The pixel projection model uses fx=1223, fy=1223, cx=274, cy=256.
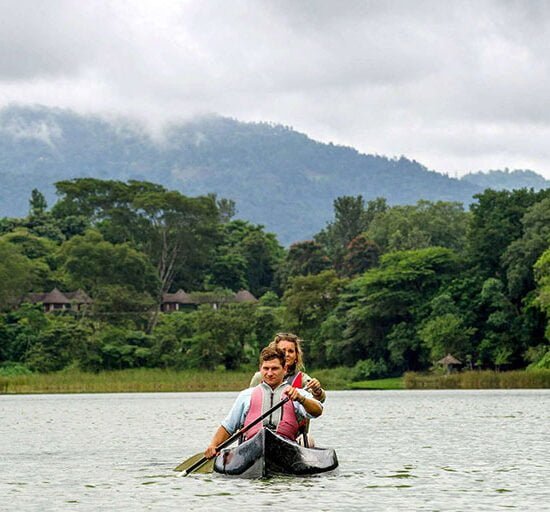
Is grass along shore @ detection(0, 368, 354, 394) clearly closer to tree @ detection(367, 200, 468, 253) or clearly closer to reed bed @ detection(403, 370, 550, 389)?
reed bed @ detection(403, 370, 550, 389)

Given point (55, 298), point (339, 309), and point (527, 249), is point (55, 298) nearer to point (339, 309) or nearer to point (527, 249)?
point (339, 309)

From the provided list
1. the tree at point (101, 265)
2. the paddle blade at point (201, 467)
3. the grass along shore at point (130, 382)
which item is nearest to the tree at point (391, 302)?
the grass along shore at point (130, 382)

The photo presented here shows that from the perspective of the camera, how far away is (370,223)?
144625 millimetres

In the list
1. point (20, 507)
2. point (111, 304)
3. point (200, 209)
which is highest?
point (200, 209)

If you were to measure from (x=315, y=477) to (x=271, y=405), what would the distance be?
166 cm

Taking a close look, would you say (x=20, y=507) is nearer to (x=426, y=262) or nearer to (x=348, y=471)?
(x=348, y=471)

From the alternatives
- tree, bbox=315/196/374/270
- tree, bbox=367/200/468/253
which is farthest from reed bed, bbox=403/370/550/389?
tree, bbox=315/196/374/270

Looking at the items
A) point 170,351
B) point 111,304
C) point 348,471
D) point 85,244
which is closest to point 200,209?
point 85,244

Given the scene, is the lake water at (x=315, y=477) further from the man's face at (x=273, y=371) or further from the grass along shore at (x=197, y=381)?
the grass along shore at (x=197, y=381)

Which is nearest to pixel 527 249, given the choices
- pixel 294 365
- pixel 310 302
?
pixel 310 302

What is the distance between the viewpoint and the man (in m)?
16.3

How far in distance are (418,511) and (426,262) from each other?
7032cm

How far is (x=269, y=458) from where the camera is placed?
1717cm

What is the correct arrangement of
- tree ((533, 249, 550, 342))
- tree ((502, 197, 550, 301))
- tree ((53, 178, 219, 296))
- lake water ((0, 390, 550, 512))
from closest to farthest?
lake water ((0, 390, 550, 512))
tree ((533, 249, 550, 342))
tree ((502, 197, 550, 301))
tree ((53, 178, 219, 296))
